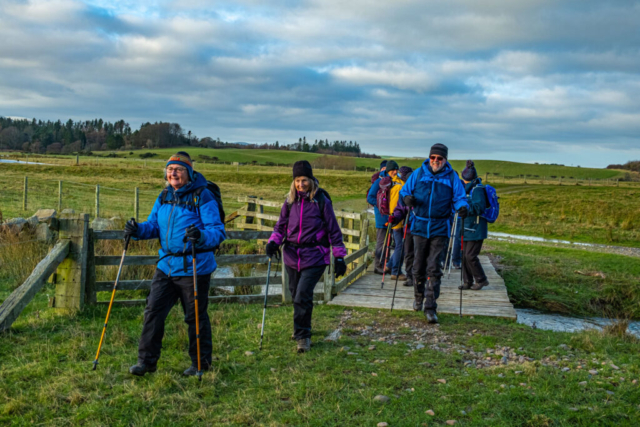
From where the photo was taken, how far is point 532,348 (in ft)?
20.9

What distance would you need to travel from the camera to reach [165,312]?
17.0 feet

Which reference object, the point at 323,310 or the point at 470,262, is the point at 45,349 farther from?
the point at 470,262

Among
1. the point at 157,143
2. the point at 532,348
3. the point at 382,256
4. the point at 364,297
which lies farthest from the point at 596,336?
the point at 157,143

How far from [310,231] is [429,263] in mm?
2293

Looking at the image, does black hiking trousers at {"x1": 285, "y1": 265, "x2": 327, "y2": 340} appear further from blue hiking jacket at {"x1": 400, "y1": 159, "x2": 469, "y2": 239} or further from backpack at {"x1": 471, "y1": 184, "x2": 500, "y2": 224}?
backpack at {"x1": 471, "y1": 184, "x2": 500, "y2": 224}

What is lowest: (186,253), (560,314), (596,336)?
(560,314)

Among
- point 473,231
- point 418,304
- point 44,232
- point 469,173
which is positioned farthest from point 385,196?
point 44,232

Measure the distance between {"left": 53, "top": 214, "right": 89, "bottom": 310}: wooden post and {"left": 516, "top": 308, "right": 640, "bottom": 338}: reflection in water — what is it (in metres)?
7.56

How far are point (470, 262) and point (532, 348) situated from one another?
355cm

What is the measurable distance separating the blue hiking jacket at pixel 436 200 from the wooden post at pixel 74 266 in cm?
462

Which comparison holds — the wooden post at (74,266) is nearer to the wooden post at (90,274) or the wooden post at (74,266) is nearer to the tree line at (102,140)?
the wooden post at (90,274)

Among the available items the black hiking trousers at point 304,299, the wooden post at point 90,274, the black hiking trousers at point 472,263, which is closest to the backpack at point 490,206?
the black hiking trousers at point 472,263

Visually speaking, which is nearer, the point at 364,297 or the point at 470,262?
the point at 364,297

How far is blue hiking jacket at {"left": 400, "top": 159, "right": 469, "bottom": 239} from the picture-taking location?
23.6 feet
